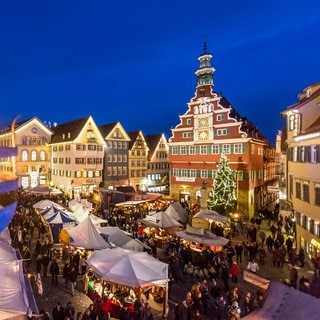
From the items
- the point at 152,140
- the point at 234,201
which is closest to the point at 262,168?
the point at 234,201

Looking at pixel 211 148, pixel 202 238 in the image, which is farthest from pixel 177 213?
pixel 211 148

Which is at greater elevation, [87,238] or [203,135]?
[203,135]

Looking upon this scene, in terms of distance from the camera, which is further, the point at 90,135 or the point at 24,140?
the point at 24,140

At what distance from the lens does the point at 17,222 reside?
98.7ft

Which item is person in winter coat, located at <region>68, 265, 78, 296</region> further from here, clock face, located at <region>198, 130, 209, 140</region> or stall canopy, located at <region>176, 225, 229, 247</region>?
clock face, located at <region>198, 130, 209, 140</region>

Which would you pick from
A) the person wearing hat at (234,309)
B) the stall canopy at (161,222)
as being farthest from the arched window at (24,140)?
the person wearing hat at (234,309)

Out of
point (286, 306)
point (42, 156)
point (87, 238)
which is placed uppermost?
point (42, 156)

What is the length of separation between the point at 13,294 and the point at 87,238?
9.04 m

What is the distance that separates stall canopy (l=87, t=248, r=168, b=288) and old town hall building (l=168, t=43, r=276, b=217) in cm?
→ 2731

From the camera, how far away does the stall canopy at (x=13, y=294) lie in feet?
35.4

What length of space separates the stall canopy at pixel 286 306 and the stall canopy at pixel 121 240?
11.8 meters

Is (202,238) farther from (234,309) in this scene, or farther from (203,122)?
(203,122)

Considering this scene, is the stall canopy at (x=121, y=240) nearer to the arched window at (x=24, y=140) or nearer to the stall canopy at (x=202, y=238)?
the stall canopy at (x=202, y=238)

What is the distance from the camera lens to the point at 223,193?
39000mm
